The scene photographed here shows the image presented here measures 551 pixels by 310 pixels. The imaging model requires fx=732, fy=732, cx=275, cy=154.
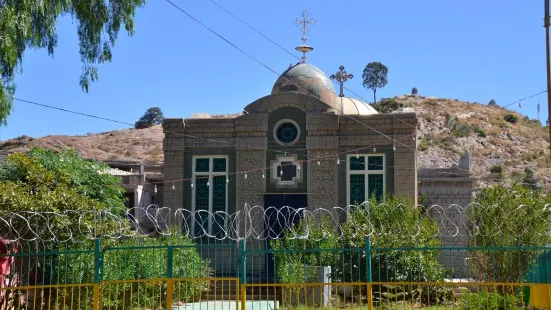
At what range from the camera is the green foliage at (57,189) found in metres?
15.7

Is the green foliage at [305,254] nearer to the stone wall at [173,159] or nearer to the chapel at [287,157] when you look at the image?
the chapel at [287,157]

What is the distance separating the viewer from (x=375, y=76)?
8925 centimetres

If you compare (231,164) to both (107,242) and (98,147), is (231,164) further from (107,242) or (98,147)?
(98,147)

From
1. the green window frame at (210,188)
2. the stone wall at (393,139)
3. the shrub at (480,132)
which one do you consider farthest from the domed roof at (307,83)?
the shrub at (480,132)

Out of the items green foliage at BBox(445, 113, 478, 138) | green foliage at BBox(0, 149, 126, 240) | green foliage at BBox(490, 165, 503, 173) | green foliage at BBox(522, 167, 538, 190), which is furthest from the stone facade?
green foliage at BBox(445, 113, 478, 138)

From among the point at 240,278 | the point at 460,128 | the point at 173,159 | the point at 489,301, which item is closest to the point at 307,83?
the point at 173,159

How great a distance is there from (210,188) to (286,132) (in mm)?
3310

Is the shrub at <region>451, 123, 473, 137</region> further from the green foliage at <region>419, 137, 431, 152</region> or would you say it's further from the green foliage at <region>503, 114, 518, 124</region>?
the green foliage at <region>503, 114, 518, 124</region>

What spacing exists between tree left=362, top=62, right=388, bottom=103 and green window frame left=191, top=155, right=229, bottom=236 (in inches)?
2551

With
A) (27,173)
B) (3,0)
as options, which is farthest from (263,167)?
(3,0)

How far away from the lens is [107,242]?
16250 mm

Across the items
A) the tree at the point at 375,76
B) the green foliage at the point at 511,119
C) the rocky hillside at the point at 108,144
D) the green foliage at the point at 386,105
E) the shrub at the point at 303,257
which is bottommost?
the shrub at the point at 303,257

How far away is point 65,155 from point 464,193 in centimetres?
1418

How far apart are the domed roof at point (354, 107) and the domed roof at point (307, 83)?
80cm
